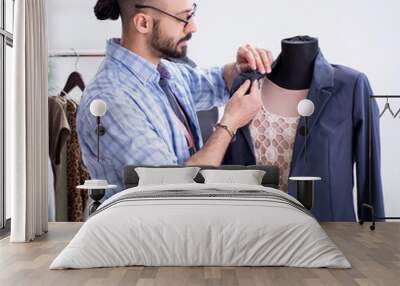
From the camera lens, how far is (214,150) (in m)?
6.77

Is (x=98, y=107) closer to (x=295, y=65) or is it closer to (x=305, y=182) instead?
(x=295, y=65)

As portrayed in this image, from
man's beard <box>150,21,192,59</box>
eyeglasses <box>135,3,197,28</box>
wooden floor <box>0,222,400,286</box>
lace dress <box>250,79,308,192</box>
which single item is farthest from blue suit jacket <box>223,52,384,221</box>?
wooden floor <box>0,222,400,286</box>

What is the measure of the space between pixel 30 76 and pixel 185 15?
6.54ft

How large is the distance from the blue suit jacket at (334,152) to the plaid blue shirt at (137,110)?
58cm

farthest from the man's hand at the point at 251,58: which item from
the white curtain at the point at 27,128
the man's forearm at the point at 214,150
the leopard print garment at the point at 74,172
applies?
the white curtain at the point at 27,128

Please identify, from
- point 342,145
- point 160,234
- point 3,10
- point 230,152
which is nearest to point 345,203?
point 342,145

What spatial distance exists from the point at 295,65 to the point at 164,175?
6.22 feet

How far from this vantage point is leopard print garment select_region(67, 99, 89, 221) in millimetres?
6836

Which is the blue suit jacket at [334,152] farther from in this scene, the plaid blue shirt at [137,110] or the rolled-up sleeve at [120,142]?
the rolled-up sleeve at [120,142]

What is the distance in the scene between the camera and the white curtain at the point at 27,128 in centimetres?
554

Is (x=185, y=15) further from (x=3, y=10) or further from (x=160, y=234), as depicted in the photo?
(x=160, y=234)

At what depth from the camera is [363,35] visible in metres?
6.94

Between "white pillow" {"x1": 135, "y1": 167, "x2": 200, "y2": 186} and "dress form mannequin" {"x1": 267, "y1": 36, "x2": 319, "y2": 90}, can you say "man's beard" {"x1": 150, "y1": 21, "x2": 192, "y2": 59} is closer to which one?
"dress form mannequin" {"x1": 267, "y1": 36, "x2": 319, "y2": 90}

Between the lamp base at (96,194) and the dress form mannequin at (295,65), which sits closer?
the lamp base at (96,194)
